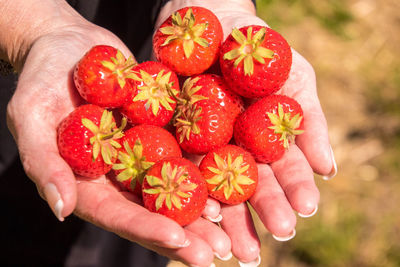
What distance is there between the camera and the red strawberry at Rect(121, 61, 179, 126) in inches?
85.8

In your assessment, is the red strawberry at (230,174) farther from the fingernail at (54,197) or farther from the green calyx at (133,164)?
the fingernail at (54,197)

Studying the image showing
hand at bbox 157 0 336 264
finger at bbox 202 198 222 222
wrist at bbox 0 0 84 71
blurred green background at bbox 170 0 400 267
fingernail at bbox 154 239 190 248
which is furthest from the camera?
blurred green background at bbox 170 0 400 267

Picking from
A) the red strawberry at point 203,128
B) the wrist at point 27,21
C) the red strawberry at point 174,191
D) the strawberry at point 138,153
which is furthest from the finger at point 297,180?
the wrist at point 27,21

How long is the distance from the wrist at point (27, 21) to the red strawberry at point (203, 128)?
0.81 m

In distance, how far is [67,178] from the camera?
1.75 metres

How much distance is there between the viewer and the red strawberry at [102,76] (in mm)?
2014

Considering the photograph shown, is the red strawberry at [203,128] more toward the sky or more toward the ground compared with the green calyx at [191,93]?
more toward the ground

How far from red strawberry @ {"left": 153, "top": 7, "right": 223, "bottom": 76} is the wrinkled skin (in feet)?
1.09

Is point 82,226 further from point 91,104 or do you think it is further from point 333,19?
point 333,19

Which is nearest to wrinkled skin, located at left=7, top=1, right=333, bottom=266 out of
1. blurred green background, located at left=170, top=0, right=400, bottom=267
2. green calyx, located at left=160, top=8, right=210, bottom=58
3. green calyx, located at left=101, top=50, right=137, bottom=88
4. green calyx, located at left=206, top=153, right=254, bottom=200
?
green calyx, located at left=206, top=153, right=254, bottom=200

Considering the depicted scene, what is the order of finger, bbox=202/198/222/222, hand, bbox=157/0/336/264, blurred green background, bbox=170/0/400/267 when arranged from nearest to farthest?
hand, bbox=157/0/336/264, finger, bbox=202/198/222/222, blurred green background, bbox=170/0/400/267

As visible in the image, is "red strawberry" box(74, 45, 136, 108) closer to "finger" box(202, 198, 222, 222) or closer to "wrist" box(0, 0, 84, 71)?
"wrist" box(0, 0, 84, 71)

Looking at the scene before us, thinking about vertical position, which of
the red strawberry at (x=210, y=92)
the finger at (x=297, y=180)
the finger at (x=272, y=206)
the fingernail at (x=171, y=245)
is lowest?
the finger at (x=272, y=206)

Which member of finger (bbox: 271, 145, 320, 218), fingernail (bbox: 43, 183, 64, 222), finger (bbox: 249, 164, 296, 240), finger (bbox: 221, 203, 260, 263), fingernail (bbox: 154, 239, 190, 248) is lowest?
finger (bbox: 221, 203, 260, 263)
